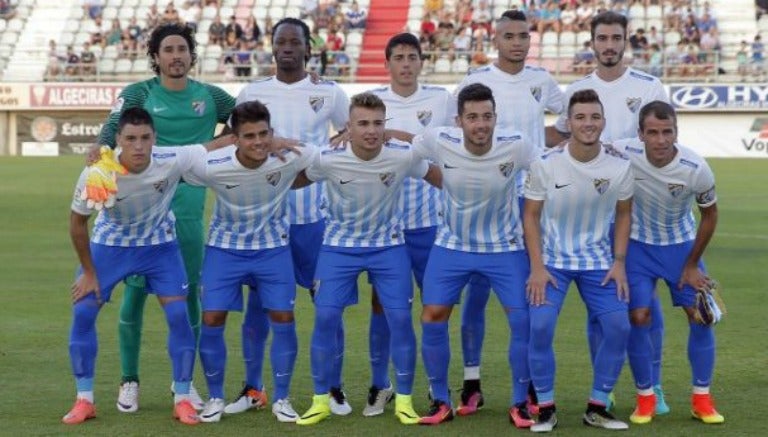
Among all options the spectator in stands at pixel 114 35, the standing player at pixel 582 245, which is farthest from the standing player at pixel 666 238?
the spectator in stands at pixel 114 35

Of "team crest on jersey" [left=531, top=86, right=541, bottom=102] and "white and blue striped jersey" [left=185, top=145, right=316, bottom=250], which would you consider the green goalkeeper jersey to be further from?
"team crest on jersey" [left=531, top=86, right=541, bottom=102]

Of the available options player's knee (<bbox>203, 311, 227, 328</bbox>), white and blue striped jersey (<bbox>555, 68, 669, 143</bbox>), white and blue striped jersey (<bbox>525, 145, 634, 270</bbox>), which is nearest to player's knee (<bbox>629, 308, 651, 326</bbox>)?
white and blue striped jersey (<bbox>525, 145, 634, 270</bbox>)

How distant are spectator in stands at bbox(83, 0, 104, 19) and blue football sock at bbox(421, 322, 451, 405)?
35.3 m

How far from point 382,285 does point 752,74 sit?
28.9 m

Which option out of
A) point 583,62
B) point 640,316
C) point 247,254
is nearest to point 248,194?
point 247,254

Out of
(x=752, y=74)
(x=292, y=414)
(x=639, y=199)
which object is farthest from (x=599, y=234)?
(x=752, y=74)

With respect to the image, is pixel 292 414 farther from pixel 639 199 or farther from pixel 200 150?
pixel 639 199

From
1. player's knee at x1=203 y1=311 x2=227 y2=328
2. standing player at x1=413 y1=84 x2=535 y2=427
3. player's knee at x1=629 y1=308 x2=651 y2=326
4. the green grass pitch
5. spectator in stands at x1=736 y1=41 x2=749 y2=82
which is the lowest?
the green grass pitch

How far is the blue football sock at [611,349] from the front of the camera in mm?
7812

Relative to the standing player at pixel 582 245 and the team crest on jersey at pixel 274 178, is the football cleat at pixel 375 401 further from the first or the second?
the team crest on jersey at pixel 274 178

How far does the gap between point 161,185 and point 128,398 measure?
4.15 ft

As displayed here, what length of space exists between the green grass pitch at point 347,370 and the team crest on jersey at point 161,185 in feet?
4.19

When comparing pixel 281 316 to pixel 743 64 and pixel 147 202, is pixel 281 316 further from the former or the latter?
pixel 743 64

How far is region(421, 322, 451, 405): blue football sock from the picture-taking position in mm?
8109
